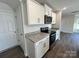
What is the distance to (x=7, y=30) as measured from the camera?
3061 mm

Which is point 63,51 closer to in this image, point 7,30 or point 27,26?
point 27,26

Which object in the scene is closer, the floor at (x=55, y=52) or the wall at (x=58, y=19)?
the floor at (x=55, y=52)

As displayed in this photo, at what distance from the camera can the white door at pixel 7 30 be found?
288cm

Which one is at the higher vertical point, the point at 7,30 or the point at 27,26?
the point at 27,26

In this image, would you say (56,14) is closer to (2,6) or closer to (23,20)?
(23,20)

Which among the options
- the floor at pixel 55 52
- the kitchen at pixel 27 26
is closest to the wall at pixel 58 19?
the kitchen at pixel 27 26

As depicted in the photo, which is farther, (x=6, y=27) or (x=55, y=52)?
(x=6, y=27)

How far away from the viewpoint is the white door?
2880mm

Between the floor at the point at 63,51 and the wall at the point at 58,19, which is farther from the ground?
the wall at the point at 58,19

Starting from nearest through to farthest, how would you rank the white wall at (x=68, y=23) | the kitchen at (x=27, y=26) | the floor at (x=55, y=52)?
the kitchen at (x=27, y=26) < the floor at (x=55, y=52) < the white wall at (x=68, y=23)

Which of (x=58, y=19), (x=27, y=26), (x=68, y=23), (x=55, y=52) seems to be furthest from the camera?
(x=68, y=23)

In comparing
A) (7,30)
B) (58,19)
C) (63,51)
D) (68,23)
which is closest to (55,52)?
(63,51)

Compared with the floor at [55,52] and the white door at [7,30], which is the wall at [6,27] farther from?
the floor at [55,52]

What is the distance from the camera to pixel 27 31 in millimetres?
2465
